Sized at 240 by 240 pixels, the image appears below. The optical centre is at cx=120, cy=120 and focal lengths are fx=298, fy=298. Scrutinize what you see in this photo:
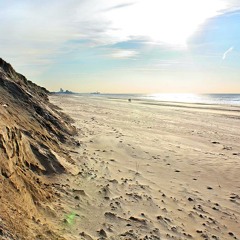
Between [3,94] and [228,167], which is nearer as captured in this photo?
[3,94]

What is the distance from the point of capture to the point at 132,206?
6613mm

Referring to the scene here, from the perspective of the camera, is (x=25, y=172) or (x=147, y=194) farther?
(x=147, y=194)

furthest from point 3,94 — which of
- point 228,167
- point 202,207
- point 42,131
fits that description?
point 228,167

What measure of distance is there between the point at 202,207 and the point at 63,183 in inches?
130

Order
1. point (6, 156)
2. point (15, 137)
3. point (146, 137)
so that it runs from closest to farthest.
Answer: point (6, 156), point (15, 137), point (146, 137)

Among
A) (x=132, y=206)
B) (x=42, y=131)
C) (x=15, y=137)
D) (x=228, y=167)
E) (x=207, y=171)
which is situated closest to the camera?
(x=15, y=137)

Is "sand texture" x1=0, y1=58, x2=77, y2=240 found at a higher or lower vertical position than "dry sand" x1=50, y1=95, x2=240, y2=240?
higher

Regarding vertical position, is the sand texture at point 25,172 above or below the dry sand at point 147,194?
above

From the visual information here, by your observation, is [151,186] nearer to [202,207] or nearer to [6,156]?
[202,207]

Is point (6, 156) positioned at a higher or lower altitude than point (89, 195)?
higher

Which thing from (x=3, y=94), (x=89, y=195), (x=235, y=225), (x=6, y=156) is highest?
(x=3, y=94)

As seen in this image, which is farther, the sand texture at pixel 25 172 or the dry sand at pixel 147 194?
the dry sand at pixel 147 194

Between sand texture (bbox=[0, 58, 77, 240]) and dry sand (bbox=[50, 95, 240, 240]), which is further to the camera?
dry sand (bbox=[50, 95, 240, 240])

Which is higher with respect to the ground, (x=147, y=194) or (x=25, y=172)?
(x=25, y=172)
